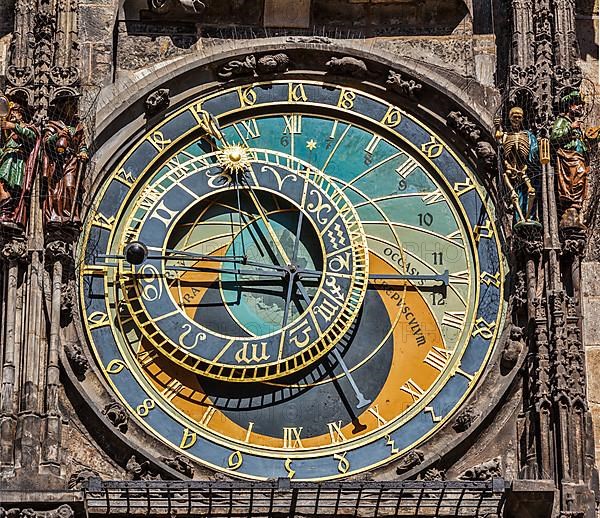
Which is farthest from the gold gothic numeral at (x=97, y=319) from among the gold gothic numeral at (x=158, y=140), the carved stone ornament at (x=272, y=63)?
the carved stone ornament at (x=272, y=63)

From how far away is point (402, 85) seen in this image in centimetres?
1948

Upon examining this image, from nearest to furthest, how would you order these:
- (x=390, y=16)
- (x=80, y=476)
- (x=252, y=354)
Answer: (x=80, y=476), (x=252, y=354), (x=390, y=16)

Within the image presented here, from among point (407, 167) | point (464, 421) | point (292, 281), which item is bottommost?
point (464, 421)

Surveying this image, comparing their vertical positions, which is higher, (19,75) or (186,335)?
(19,75)

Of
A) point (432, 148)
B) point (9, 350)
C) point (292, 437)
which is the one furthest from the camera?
point (432, 148)

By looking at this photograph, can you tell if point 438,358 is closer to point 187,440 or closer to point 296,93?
point 187,440

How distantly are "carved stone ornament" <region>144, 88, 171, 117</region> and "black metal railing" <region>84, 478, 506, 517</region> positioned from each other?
319cm

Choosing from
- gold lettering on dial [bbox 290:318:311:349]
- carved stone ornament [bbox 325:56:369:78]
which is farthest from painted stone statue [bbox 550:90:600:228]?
gold lettering on dial [bbox 290:318:311:349]

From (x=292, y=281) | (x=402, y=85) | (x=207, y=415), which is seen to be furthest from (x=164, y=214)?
(x=402, y=85)

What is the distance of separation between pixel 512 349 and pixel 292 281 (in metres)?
1.71

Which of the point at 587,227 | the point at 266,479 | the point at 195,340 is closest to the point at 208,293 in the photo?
the point at 195,340

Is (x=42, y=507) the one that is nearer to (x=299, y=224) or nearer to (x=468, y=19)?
(x=299, y=224)

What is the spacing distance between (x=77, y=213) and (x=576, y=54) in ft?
13.5

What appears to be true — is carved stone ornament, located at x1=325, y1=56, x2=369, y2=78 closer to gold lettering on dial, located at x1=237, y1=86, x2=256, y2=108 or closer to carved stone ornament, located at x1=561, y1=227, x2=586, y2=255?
gold lettering on dial, located at x1=237, y1=86, x2=256, y2=108
